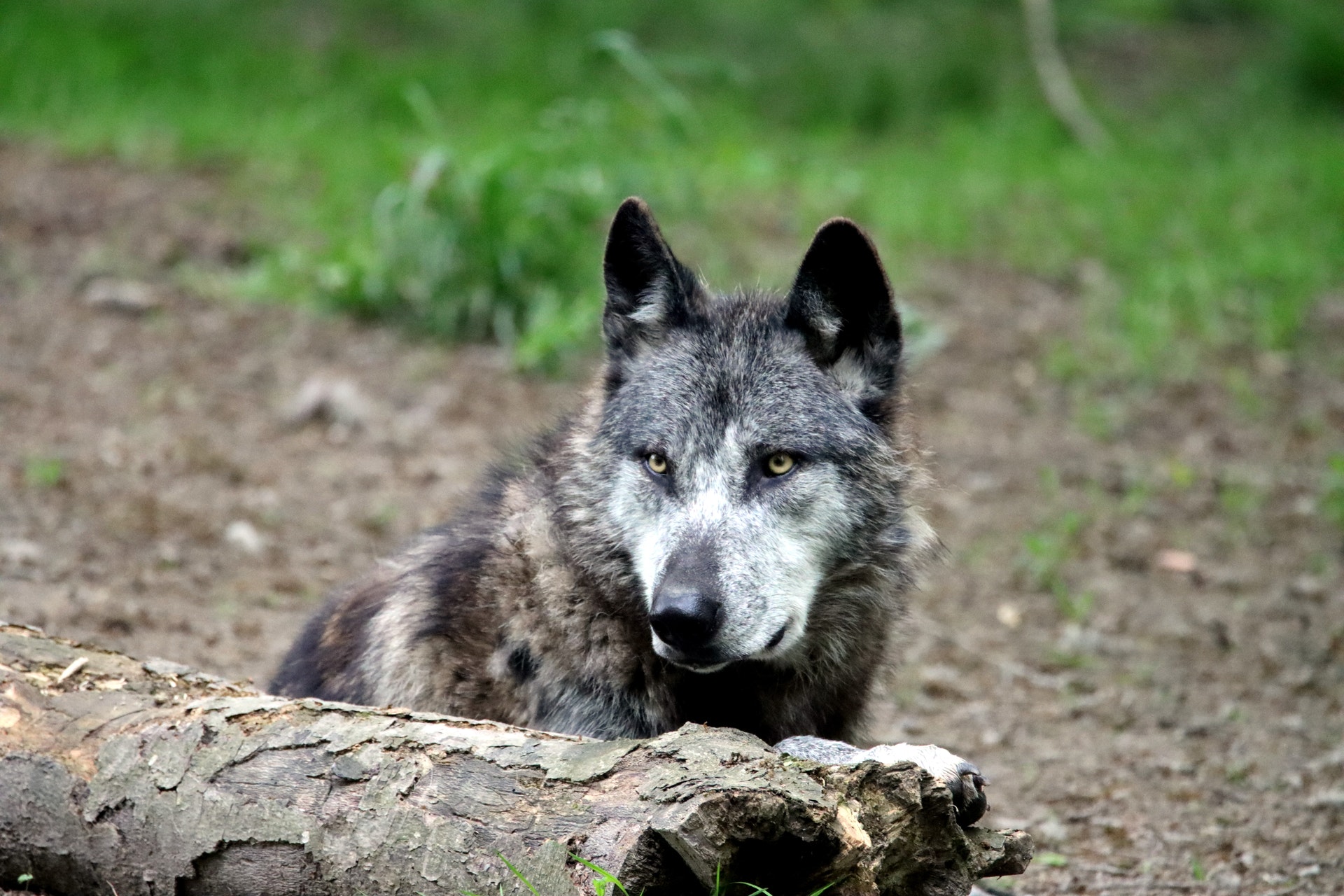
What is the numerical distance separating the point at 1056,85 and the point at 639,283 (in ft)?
38.5

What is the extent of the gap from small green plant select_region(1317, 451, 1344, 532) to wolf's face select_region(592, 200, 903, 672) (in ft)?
14.2

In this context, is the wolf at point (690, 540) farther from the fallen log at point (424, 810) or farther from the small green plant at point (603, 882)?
the small green plant at point (603, 882)

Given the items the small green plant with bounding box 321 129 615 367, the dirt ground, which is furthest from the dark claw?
the small green plant with bounding box 321 129 615 367

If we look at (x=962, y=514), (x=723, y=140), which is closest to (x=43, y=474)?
(x=962, y=514)

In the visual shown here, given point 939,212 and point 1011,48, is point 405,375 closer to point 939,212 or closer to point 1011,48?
point 939,212

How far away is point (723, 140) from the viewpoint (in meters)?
12.6

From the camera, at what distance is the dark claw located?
2.87m

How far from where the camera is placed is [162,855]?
288cm

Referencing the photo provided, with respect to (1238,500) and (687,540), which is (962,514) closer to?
(1238,500)

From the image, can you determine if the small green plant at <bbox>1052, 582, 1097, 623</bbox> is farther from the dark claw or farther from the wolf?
the dark claw

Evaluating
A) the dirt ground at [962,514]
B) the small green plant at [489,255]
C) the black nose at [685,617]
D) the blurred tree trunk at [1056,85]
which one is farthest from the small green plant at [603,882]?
the blurred tree trunk at [1056,85]

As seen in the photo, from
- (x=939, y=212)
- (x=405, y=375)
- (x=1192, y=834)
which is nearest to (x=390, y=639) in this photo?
(x=1192, y=834)

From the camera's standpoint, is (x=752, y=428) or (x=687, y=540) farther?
(x=752, y=428)

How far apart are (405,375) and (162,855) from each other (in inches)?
224
